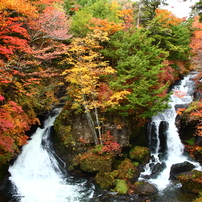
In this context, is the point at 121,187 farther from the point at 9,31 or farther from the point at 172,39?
the point at 172,39

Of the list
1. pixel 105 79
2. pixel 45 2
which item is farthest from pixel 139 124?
pixel 45 2

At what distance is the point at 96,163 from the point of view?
11008mm

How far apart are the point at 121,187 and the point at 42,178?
5041 mm

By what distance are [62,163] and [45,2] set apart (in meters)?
11.9

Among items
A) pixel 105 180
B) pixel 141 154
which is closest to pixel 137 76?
pixel 141 154

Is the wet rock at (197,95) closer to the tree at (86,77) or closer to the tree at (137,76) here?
the tree at (137,76)

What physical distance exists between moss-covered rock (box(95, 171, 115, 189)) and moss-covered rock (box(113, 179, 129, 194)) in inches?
12.4

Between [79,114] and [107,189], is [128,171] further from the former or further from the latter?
[79,114]

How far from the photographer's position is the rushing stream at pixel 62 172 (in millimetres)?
9031

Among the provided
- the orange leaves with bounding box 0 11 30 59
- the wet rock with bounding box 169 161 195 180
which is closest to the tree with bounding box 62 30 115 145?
the orange leaves with bounding box 0 11 30 59

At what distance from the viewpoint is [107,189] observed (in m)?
9.75

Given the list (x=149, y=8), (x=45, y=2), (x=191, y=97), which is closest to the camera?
(x=45, y=2)

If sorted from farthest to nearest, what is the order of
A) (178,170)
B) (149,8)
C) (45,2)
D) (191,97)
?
(149,8) → (191,97) → (45,2) → (178,170)

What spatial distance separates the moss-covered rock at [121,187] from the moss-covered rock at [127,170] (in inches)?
25.4
